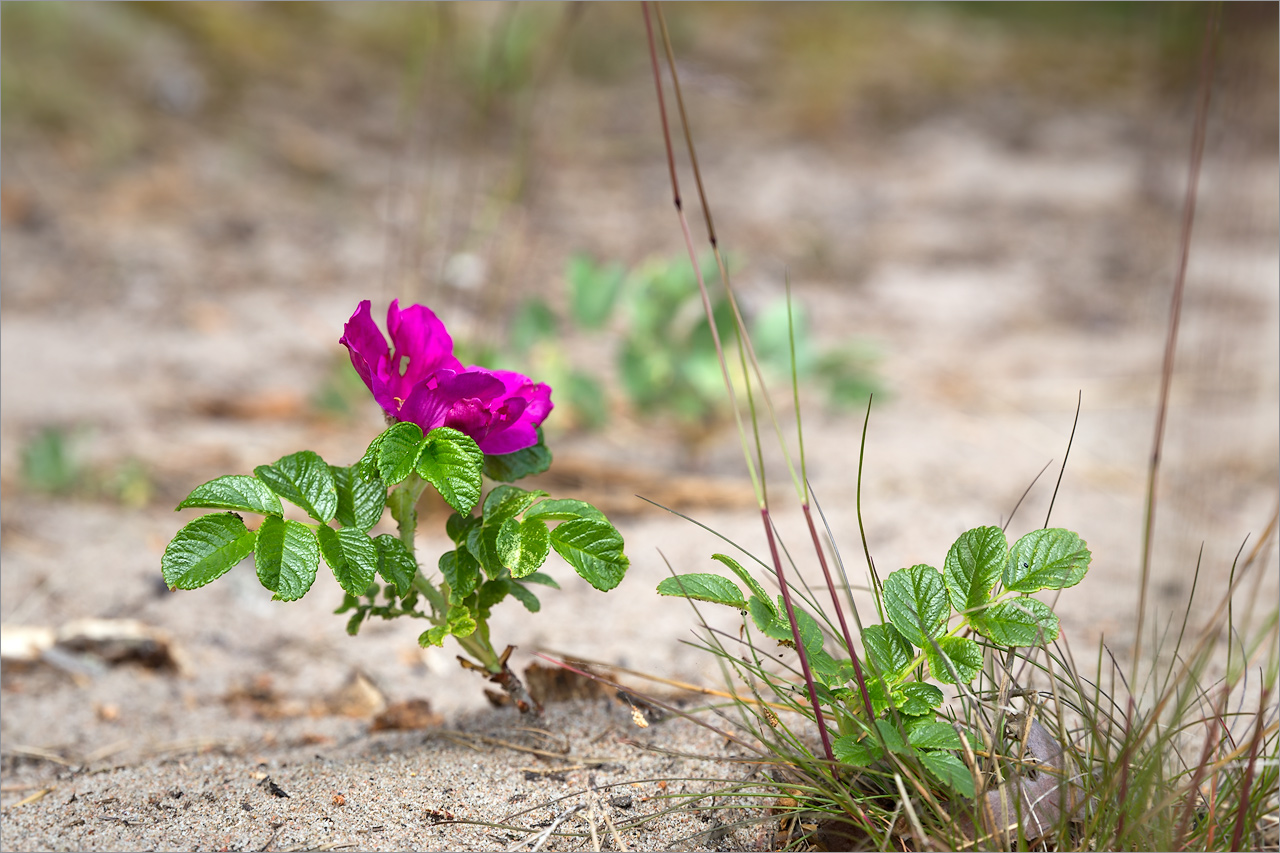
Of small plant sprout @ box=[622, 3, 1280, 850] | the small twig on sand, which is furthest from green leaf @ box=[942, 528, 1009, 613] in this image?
the small twig on sand

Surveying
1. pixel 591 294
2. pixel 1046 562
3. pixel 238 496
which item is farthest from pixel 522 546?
pixel 591 294

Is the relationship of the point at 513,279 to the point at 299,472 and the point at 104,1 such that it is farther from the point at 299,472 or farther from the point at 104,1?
the point at 299,472

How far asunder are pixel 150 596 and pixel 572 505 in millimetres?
1188

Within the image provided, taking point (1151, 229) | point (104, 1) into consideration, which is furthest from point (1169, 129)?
point (104, 1)

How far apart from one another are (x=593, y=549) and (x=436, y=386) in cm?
21

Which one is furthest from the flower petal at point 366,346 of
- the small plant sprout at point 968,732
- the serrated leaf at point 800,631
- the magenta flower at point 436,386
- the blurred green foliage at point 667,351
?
the blurred green foliage at point 667,351

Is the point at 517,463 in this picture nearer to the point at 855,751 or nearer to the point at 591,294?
the point at 855,751

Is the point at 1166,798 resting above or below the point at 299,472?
below

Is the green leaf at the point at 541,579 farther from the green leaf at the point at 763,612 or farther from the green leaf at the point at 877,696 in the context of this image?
the green leaf at the point at 877,696

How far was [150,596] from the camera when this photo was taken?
1.73 m

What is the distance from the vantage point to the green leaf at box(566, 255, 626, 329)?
2211mm

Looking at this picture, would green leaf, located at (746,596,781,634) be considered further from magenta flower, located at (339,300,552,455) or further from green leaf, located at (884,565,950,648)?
magenta flower, located at (339,300,552,455)

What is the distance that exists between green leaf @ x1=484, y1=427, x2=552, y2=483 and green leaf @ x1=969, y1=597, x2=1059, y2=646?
1.43 ft

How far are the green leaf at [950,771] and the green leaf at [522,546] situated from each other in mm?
365
